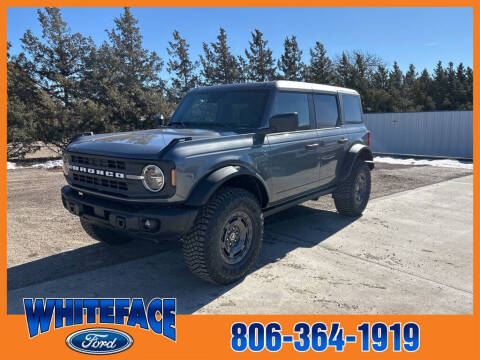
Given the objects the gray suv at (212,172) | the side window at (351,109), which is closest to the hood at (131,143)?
the gray suv at (212,172)

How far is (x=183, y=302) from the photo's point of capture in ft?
10.7

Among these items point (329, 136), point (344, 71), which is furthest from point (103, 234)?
point (344, 71)

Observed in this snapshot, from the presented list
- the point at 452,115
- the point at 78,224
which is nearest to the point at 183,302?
the point at 78,224

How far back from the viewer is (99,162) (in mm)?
3514

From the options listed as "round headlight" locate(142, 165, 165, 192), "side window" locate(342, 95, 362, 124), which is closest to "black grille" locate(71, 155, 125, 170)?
"round headlight" locate(142, 165, 165, 192)

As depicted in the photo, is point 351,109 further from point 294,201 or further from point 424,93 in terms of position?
point 424,93

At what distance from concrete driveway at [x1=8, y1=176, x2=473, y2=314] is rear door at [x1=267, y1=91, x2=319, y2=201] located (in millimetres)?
827

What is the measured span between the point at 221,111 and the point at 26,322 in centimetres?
295

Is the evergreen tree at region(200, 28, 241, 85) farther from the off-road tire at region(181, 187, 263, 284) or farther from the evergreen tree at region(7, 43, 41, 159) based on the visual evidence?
the off-road tire at region(181, 187, 263, 284)

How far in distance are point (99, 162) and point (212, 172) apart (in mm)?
1126

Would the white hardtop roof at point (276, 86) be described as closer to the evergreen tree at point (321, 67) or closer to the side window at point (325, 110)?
the side window at point (325, 110)

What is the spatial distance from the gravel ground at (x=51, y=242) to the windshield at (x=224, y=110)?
5.09ft

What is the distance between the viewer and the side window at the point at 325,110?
5109 millimetres

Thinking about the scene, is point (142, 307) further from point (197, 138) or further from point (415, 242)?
point (415, 242)
